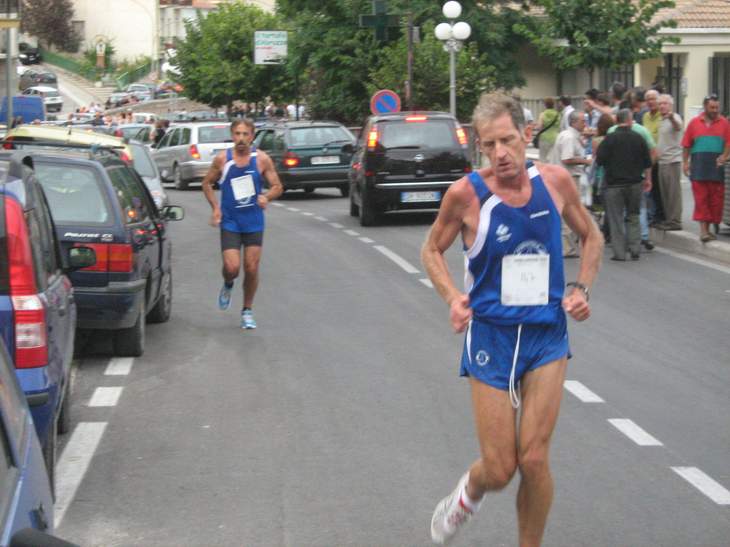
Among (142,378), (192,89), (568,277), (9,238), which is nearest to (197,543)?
(9,238)

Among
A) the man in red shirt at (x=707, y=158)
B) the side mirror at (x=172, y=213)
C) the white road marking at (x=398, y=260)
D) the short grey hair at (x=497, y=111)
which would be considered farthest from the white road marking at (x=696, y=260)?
the short grey hair at (x=497, y=111)

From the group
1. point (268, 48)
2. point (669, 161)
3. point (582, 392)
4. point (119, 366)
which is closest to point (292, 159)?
point (669, 161)

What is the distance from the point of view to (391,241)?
67.3 ft

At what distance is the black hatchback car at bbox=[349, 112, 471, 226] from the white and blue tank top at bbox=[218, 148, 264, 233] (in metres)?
10.7

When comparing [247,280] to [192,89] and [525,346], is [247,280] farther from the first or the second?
[192,89]

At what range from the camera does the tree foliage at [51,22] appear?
123 m

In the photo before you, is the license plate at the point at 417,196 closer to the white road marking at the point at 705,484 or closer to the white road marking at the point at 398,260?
the white road marking at the point at 398,260

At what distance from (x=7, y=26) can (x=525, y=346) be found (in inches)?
699

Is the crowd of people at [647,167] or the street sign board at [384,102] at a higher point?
the street sign board at [384,102]

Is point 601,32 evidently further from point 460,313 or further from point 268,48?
point 460,313

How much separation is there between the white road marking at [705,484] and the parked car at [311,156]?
23.3 meters

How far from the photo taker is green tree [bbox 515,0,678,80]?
40.2 meters

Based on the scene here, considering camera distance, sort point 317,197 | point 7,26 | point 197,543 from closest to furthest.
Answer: point 197,543 → point 7,26 → point 317,197

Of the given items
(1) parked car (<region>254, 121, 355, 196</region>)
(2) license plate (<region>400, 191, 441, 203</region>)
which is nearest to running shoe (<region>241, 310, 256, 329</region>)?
(2) license plate (<region>400, 191, 441, 203</region>)
